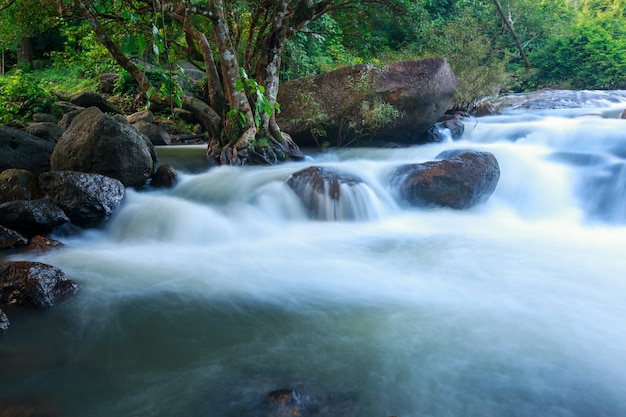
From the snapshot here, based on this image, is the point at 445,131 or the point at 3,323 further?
the point at 445,131

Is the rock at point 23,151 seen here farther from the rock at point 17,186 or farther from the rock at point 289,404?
the rock at point 289,404

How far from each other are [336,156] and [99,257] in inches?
254

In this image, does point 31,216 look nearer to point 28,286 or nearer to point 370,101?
point 28,286

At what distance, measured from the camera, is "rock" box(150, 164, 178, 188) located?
798 cm

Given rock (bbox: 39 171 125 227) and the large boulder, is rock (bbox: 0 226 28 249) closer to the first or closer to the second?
rock (bbox: 39 171 125 227)

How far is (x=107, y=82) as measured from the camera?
1692 centimetres

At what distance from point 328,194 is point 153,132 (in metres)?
7.23

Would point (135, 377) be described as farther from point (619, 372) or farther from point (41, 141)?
point (41, 141)

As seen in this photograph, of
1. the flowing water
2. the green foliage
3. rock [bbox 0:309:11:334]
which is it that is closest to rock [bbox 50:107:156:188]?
the flowing water

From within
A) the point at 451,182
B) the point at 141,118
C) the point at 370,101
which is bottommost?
the point at 451,182

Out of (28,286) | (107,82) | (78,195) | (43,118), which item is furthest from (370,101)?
(107,82)

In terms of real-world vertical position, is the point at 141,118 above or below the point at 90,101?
below

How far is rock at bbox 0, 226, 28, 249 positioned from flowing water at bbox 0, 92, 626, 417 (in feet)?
1.78

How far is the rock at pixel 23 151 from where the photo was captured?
721cm
